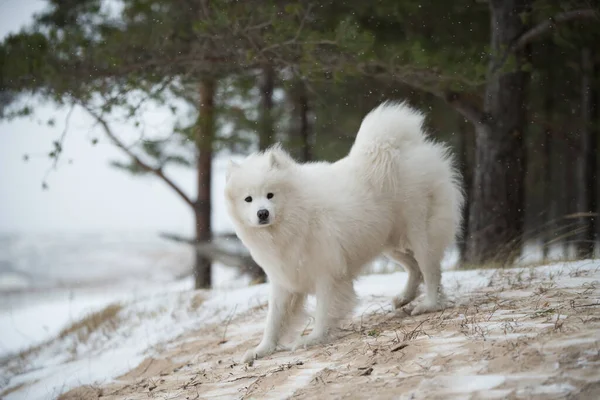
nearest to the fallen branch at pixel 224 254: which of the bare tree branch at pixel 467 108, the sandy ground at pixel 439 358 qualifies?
the bare tree branch at pixel 467 108

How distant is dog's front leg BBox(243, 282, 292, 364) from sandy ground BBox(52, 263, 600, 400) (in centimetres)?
18

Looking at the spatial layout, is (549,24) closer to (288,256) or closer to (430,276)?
(430,276)

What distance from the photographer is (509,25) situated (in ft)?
25.4

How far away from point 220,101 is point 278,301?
6.07 metres

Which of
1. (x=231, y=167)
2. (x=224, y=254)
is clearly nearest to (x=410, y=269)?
(x=231, y=167)

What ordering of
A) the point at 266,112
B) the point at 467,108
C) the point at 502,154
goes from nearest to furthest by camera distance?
the point at 502,154 → the point at 467,108 → the point at 266,112

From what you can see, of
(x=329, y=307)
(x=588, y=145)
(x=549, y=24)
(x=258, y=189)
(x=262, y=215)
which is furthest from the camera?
(x=588, y=145)

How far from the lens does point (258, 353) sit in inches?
179

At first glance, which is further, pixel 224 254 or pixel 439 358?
pixel 224 254

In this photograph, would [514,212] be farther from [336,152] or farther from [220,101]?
[220,101]

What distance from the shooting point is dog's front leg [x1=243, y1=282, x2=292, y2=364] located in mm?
4613

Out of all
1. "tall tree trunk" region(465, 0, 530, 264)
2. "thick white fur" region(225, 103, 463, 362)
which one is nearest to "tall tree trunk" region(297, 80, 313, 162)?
"tall tree trunk" region(465, 0, 530, 264)

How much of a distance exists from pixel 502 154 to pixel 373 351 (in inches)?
189

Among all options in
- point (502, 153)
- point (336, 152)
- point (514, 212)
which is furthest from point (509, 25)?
point (336, 152)
